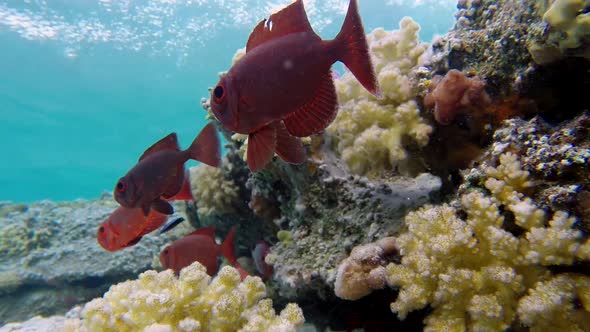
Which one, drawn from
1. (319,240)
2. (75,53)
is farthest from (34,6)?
(319,240)

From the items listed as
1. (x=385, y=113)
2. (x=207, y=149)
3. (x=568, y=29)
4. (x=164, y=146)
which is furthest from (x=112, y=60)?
(x=568, y=29)

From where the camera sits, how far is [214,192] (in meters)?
4.58

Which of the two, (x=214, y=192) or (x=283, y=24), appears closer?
(x=283, y=24)

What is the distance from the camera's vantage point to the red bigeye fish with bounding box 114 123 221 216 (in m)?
2.56

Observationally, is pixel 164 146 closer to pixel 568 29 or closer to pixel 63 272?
pixel 568 29

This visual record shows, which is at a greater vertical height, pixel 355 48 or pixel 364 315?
pixel 355 48

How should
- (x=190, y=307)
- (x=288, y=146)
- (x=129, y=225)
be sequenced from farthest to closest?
1. (x=129, y=225)
2. (x=190, y=307)
3. (x=288, y=146)

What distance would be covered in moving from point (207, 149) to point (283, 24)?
1187 millimetres

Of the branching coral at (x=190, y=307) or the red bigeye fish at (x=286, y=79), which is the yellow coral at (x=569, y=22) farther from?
the branching coral at (x=190, y=307)

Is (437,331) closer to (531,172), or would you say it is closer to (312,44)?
(531,172)

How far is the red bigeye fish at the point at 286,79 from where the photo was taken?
5.10 ft

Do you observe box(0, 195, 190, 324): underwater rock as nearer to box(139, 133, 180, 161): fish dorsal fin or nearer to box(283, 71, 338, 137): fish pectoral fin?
box(139, 133, 180, 161): fish dorsal fin

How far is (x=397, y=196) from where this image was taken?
8.33ft

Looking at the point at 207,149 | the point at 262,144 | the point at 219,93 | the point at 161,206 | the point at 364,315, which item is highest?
the point at 207,149
